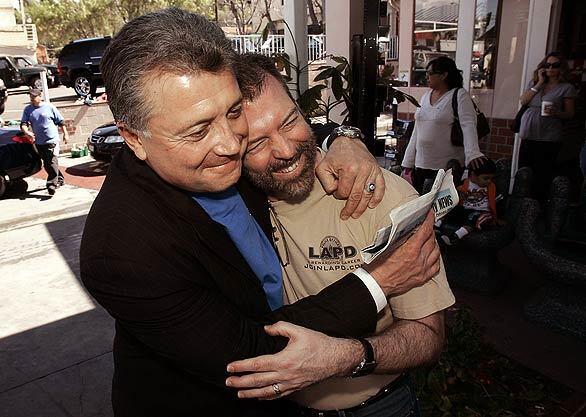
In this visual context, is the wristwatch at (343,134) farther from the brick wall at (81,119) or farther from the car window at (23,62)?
the car window at (23,62)

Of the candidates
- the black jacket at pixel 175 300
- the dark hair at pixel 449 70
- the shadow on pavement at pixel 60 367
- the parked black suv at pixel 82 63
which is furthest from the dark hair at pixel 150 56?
the parked black suv at pixel 82 63

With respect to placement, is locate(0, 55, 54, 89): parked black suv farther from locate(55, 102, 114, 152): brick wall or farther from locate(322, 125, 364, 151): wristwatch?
locate(322, 125, 364, 151): wristwatch

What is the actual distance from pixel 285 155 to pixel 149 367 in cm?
74

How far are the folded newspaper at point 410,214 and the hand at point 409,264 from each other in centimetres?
4

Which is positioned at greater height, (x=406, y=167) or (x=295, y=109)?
(x=295, y=109)

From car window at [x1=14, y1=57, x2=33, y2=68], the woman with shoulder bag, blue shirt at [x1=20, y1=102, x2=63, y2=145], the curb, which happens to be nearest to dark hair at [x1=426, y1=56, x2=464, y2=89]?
the woman with shoulder bag

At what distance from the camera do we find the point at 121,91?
1.16 metres

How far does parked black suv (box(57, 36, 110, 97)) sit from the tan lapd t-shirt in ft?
72.7

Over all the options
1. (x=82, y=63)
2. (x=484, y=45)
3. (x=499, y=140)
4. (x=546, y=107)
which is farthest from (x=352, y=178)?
(x=82, y=63)

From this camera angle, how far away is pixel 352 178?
1519 millimetres

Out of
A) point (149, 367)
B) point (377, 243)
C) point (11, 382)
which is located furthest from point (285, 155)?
point (11, 382)

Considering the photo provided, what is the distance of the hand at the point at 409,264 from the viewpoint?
1382 millimetres

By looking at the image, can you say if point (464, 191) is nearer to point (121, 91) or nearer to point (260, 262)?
point (260, 262)

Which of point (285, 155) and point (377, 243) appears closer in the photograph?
point (377, 243)
